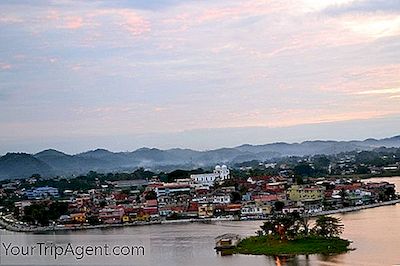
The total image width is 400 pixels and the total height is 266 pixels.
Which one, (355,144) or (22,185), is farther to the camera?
(355,144)

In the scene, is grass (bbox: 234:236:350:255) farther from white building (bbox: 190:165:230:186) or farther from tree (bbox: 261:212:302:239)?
white building (bbox: 190:165:230:186)

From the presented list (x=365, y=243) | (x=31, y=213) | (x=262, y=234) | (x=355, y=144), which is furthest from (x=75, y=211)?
(x=355, y=144)

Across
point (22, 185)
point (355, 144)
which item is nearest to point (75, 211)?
point (22, 185)

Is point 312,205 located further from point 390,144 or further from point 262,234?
point 390,144

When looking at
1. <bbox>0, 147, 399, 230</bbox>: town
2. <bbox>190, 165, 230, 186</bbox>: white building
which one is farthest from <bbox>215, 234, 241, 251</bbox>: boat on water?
<bbox>190, 165, 230, 186</bbox>: white building

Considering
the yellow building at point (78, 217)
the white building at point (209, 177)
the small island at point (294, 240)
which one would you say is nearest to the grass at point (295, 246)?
the small island at point (294, 240)

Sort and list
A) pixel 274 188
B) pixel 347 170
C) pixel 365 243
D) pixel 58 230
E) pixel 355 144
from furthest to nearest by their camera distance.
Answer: pixel 355 144
pixel 347 170
pixel 274 188
pixel 58 230
pixel 365 243

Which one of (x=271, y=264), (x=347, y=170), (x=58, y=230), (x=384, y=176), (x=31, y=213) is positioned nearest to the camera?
(x=271, y=264)
